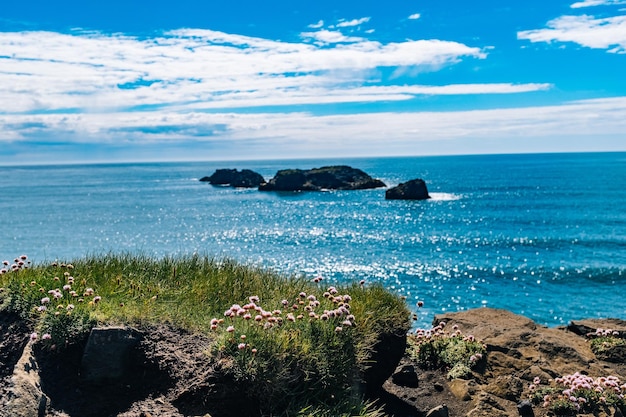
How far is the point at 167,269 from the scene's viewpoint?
451 inches

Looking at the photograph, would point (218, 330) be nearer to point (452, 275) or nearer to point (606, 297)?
point (606, 297)

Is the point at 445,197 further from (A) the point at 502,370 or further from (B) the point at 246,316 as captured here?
(B) the point at 246,316

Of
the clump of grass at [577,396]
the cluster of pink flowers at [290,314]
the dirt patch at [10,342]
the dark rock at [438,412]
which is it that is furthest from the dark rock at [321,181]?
the dirt patch at [10,342]

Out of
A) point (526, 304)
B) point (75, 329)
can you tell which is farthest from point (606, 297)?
point (75, 329)

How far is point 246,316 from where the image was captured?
7.91 metres

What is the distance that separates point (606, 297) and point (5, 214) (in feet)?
369

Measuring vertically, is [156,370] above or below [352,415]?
above

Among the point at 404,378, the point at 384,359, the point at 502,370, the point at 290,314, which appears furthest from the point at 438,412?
the point at 290,314

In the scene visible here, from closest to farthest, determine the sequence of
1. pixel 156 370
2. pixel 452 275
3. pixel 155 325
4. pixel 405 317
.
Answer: pixel 156 370 < pixel 155 325 < pixel 405 317 < pixel 452 275

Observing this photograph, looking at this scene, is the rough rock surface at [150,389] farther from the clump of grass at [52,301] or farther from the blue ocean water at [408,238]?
the blue ocean water at [408,238]

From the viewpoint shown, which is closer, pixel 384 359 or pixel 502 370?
pixel 384 359

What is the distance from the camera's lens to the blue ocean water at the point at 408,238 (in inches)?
1743

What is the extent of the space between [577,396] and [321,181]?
528 feet

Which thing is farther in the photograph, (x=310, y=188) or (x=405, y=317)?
(x=310, y=188)
